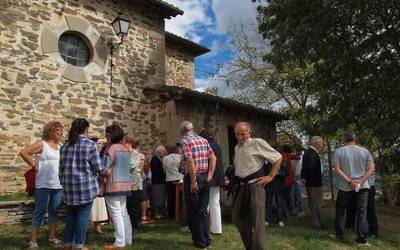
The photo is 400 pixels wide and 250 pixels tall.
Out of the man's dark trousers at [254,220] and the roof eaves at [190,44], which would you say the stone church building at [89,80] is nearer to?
the roof eaves at [190,44]

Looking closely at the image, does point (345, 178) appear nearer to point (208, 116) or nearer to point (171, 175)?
point (171, 175)

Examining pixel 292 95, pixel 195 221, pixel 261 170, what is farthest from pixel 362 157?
pixel 292 95

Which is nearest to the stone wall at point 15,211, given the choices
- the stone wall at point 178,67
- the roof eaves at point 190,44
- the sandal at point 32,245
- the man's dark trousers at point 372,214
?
the sandal at point 32,245

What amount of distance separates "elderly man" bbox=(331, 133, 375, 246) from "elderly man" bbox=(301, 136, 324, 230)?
3.52ft

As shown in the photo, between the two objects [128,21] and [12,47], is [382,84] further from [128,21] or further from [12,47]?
[12,47]

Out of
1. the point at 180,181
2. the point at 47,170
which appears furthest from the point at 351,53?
the point at 47,170

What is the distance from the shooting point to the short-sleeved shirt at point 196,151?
5844 mm

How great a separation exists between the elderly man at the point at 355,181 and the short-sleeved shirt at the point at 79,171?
3954 mm

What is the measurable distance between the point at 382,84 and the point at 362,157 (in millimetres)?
3615

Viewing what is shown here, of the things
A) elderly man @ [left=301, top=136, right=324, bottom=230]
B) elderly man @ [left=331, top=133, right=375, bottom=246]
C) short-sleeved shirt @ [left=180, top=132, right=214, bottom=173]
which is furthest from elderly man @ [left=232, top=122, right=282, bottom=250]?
elderly man @ [left=301, top=136, right=324, bottom=230]

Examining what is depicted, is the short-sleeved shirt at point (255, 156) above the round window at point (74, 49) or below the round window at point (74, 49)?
below

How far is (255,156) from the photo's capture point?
16.8ft

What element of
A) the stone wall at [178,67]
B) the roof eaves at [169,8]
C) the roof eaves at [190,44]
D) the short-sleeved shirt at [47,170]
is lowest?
the short-sleeved shirt at [47,170]

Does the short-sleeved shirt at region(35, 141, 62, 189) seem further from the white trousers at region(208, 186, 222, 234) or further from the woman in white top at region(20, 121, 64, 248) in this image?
the white trousers at region(208, 186, 222, 234)
